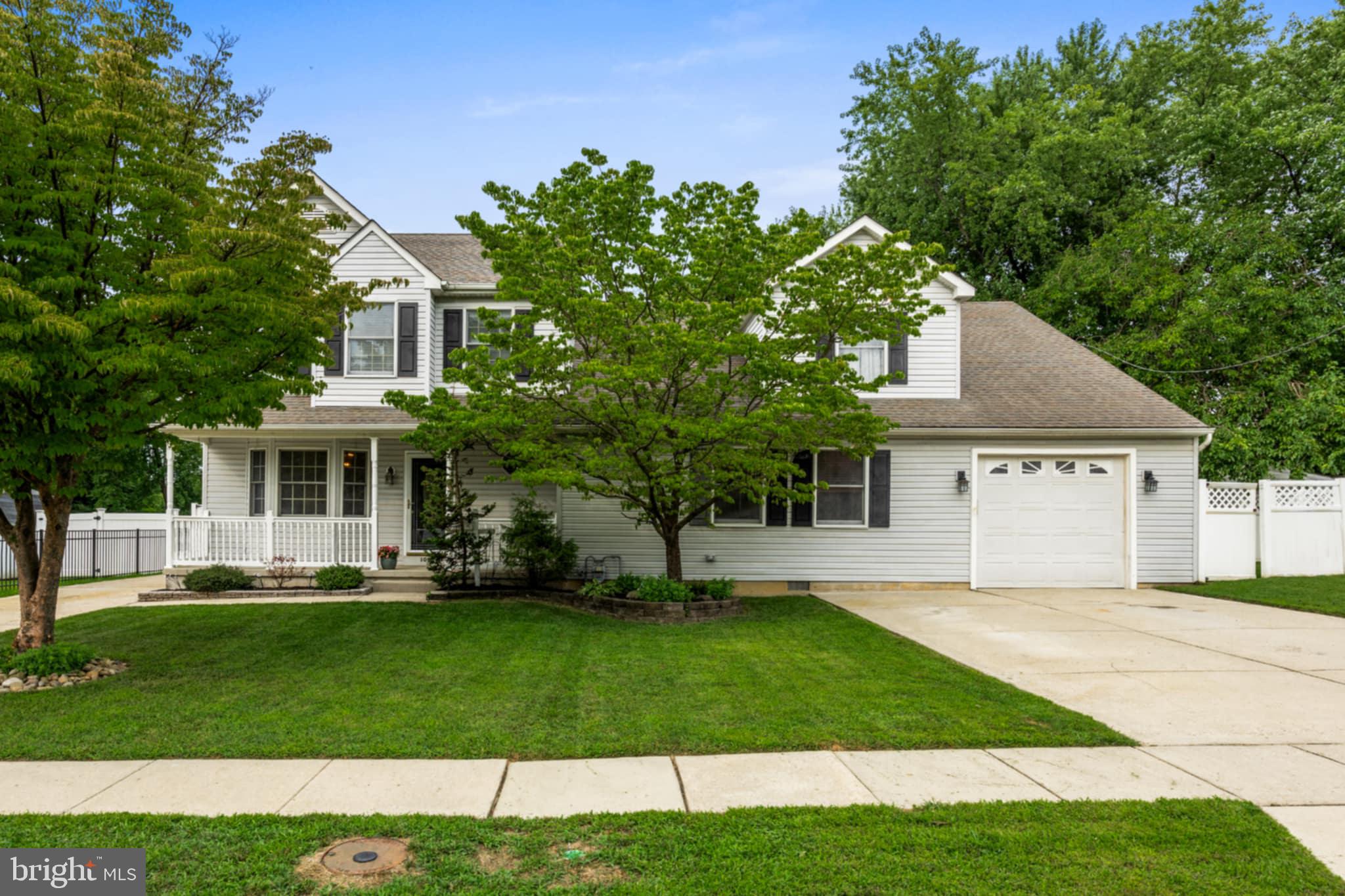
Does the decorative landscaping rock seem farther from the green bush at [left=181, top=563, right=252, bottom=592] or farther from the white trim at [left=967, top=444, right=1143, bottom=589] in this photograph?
Result: the white trim at [left=967, top=444, right=1143, bottom=589]

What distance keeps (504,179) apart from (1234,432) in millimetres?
16455

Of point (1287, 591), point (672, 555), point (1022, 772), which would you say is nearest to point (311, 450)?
point (672, 555)

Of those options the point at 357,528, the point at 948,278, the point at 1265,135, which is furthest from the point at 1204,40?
the point at 357,528

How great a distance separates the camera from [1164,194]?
23344mm

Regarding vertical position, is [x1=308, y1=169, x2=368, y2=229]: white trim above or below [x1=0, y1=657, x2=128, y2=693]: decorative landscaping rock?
above

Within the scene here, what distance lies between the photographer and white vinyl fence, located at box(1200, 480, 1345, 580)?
13.5m

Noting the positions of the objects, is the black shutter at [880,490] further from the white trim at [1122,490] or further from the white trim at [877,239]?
the white trim at [877,239]

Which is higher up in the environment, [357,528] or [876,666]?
[357,528]

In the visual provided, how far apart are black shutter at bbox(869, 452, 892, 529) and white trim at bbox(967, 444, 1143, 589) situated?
1.43 m

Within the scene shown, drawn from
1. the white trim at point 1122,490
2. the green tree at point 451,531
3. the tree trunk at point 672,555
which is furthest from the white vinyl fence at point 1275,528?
the green tree at point 451,531

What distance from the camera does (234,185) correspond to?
7188mm

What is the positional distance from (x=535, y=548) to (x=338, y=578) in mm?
3254

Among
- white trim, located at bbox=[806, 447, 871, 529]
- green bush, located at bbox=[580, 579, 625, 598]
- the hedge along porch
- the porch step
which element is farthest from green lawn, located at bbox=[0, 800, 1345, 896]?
the hedge along porch

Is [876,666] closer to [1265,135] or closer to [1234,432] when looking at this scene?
[1234,432]
